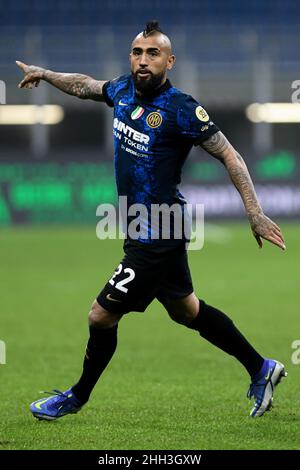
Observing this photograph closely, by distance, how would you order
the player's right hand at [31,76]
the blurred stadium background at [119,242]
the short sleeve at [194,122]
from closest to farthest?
the short sleeve at [194,122] → the blurred stadium background at [119,242] → the player's right hand at [31,76]

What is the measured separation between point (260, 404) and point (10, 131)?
1089 inches

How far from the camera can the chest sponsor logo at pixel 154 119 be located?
508cm

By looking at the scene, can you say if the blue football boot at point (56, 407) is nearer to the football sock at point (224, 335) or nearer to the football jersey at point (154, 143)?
the football sock at point (224, 335)

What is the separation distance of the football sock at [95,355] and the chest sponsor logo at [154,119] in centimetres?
115

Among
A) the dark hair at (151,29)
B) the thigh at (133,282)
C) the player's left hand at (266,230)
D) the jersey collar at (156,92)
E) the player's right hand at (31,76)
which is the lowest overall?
the thigh at (133,282)

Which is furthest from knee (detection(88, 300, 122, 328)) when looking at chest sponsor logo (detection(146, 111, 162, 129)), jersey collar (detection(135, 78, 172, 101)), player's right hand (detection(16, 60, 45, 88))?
player's right hand (detection(16, 60, 45, 88))

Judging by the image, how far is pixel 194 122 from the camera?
16.5ft

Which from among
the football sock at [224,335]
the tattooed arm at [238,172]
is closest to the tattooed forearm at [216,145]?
the tattooed arm at [238,172]

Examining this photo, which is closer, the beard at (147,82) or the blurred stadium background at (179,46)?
the beard at (147,82)

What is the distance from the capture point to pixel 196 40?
26938 mm

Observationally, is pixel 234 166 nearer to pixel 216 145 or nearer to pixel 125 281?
pixel 216 145

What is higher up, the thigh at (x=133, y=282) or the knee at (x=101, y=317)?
the thigh at (x=133, y=282)

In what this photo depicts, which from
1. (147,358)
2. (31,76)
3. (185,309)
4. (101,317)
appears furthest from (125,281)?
(147,358)

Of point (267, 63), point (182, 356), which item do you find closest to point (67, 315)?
point (182, 356)
